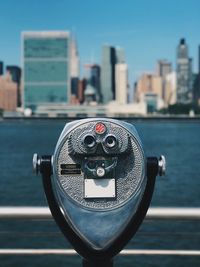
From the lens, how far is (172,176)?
109ft

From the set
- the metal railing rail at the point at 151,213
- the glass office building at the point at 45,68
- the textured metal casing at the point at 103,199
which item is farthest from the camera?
the glass office building at the point at 45,68

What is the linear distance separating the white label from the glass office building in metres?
169

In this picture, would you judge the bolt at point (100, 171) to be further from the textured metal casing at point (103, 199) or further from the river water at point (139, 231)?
the river water at point (139, 231)

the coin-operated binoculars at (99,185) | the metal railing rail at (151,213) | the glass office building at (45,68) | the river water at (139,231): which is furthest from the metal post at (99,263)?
the glass office building at (45,68)

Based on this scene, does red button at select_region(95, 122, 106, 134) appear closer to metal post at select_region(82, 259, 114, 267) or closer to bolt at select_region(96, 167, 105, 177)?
bolt at select_region(96, 167, 105, 177)

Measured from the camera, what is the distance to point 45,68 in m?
184

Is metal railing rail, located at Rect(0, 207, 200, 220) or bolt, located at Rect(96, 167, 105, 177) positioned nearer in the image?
bolt, located at Rect(96, 167, 105, 177)

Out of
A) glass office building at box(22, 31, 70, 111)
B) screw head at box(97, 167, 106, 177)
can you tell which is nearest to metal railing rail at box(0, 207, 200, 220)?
screw head at box(97, 167, 106, 177)

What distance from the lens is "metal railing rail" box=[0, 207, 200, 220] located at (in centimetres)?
326

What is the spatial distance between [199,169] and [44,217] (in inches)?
1436

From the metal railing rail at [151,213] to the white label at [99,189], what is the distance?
52 cm

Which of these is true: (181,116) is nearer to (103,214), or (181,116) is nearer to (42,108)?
(42,108)

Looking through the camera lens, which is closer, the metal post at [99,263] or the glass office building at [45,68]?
the metal post at [99,263]

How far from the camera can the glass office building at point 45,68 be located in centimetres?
17925
